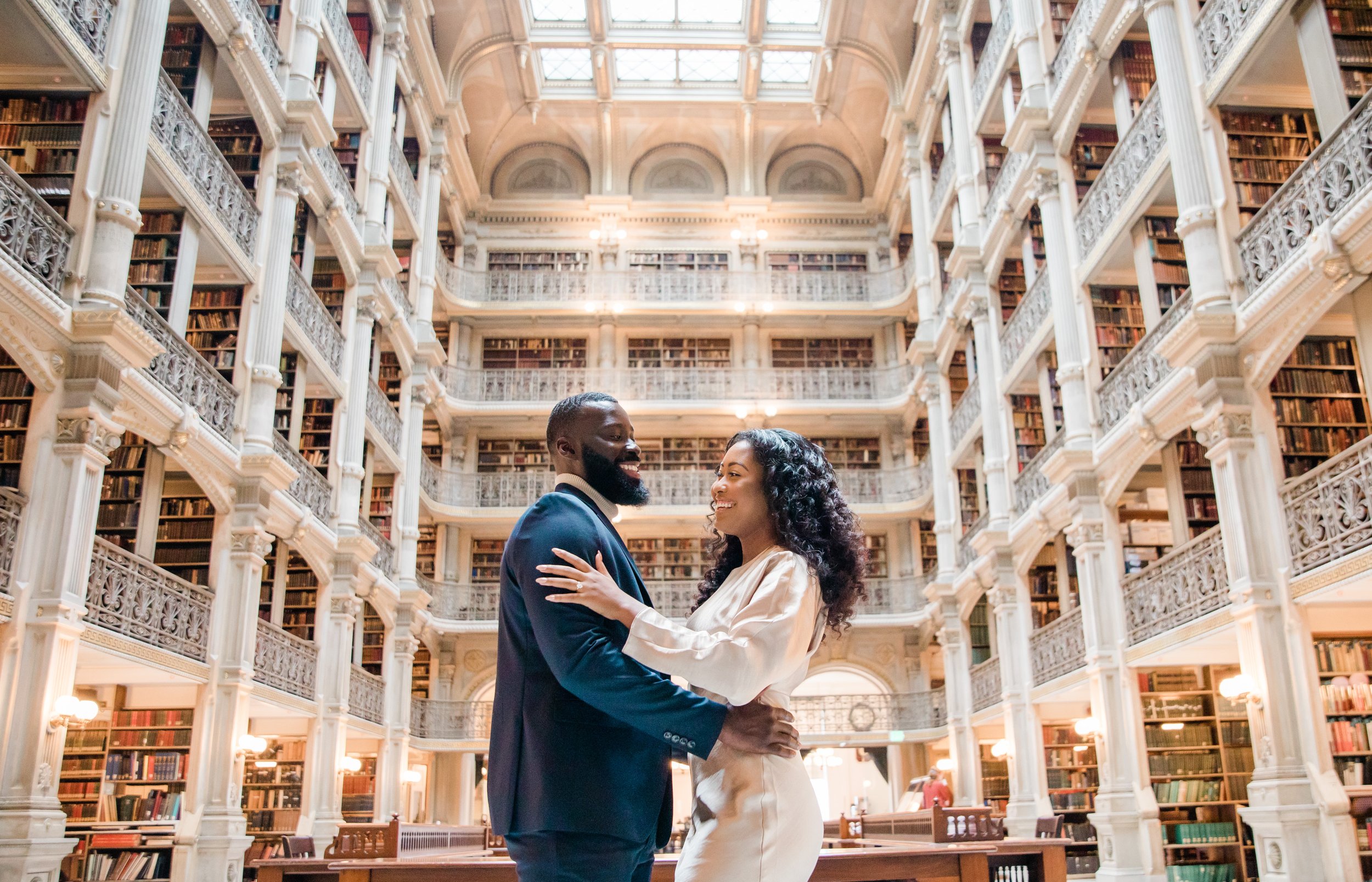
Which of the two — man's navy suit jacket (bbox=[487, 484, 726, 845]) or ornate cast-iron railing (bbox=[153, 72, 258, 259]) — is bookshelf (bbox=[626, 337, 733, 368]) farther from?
man's navy suit jacket (bbox=[487, 484, 726, 845])

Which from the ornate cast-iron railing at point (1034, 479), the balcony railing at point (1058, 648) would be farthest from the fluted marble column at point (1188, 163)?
the balcony railing at point (1058, 648)

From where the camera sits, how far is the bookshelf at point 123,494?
902 centimetres

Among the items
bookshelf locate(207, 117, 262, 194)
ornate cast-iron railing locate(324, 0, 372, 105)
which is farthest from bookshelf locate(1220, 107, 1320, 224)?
ornate cast-iron railing locate(324, 0, 372, 105)

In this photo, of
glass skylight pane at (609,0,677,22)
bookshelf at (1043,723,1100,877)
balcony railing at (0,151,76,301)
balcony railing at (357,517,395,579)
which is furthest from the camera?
glass skylight pane at (609,0,677,22)

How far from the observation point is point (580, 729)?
1.86 m

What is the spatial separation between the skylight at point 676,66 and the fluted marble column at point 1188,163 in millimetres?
11368

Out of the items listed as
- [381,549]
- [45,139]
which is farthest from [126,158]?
[381,549]

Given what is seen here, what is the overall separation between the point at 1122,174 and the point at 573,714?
9.52 metres

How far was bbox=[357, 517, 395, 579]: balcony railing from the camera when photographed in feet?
45.8

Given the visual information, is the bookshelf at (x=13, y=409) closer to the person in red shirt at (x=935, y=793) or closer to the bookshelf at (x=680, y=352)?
the person in red shirt at (x=935, y=793)

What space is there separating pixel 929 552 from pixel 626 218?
788 centimetres

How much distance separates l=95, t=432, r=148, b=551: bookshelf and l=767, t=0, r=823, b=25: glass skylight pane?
42.4 ft

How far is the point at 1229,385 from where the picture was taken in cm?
786

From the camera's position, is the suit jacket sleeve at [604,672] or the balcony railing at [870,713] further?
the balcony railing at [870,713]
